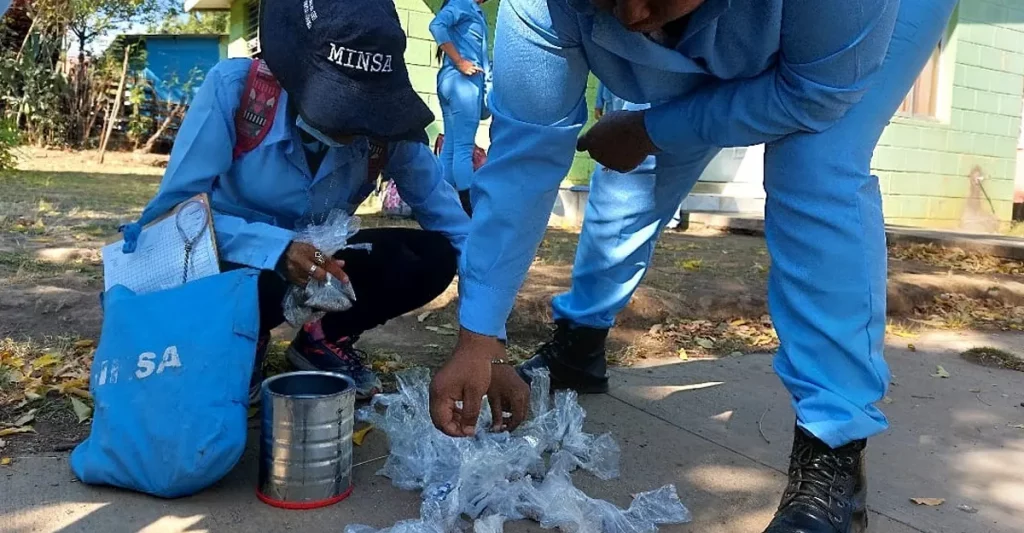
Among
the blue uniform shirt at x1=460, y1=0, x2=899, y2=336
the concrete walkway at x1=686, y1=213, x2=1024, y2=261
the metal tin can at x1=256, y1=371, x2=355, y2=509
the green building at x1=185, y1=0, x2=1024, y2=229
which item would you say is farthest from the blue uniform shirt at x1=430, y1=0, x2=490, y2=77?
the metal tin can at x1=256, y1=371, x2=355, y2=509

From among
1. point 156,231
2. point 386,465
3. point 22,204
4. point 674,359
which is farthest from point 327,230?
point 22,204

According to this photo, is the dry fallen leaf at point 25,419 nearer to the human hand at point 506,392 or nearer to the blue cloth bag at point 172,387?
the blue cloth bag at point 172,387

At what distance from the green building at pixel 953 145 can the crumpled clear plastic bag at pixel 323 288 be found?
6167 millimetres

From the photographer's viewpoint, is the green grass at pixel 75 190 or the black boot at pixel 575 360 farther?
the green grass at pixel 75 190

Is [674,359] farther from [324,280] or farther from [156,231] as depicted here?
[156,231]

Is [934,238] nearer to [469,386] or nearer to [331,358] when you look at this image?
[331,358]

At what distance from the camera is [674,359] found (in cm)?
314

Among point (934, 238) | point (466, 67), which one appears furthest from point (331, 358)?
point (934, 238)

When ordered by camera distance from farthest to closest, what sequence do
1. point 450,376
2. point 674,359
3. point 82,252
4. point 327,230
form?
1. point 82,252
2. point 674,359
3. point 327,230
4. point 450,376

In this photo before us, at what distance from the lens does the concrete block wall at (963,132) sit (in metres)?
8.80

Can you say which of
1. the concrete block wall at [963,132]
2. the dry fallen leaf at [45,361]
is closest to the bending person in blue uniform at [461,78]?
the dry fallen leaf at [45,361]

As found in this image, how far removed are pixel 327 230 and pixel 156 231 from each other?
0.40 metres

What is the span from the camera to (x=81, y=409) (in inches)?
87.0

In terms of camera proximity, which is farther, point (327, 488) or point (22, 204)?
point (22, 204)
